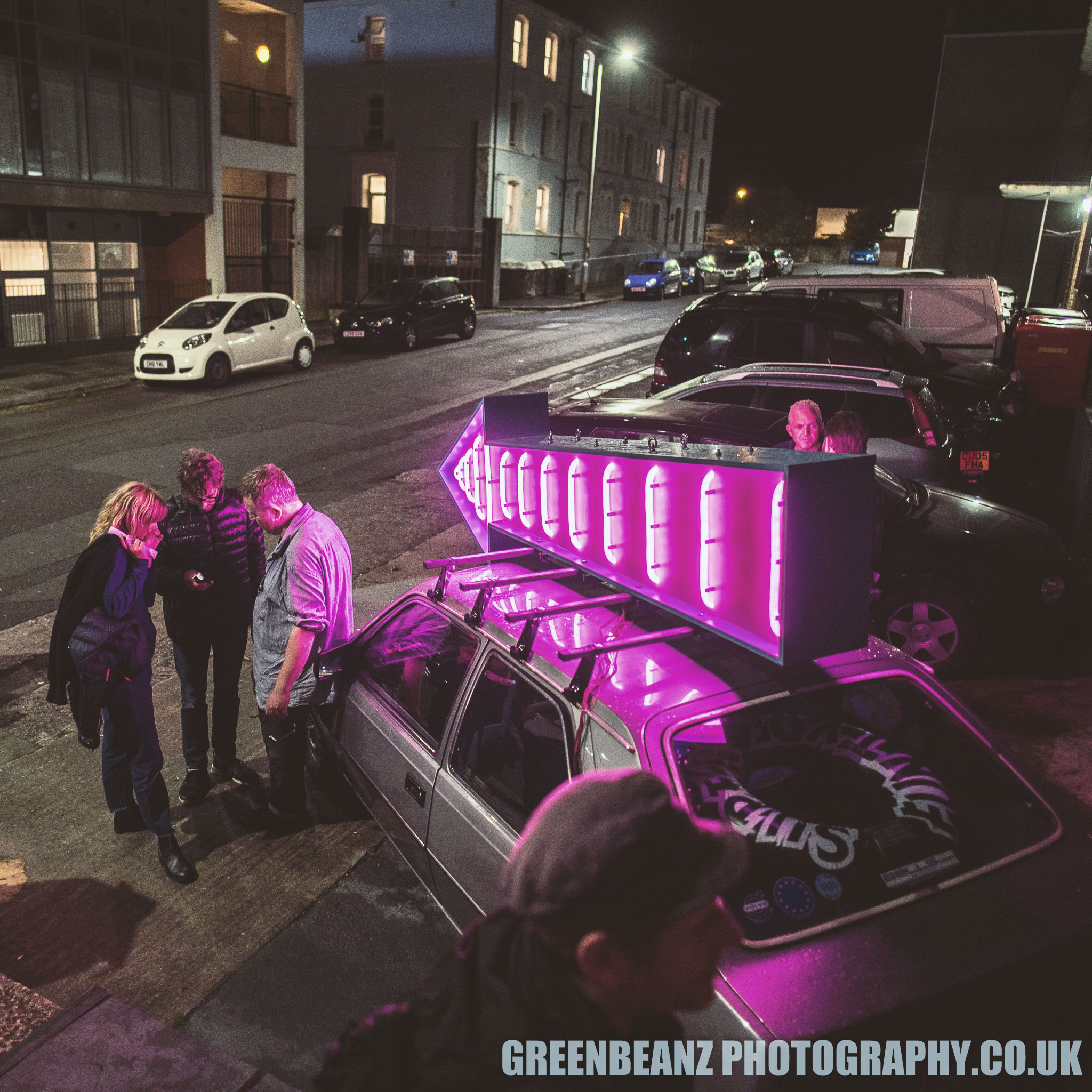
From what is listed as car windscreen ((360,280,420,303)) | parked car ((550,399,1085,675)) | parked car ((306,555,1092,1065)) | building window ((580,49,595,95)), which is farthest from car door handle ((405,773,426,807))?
building window ((580,49,595,95))

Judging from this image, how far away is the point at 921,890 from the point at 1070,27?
131ft

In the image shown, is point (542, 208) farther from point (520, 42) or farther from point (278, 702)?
point (278, 702)

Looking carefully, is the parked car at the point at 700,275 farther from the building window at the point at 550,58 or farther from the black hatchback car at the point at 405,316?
the black hatchback car at the point at 405,316

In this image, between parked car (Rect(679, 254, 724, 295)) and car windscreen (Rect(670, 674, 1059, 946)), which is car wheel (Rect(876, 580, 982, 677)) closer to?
car windscreen (Rect(670, 674, 1059, 946))

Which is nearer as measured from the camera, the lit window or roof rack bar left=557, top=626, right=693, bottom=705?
roof rack bar left=557, top=626, right=693, bottom=705

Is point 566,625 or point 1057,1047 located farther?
point 566,625

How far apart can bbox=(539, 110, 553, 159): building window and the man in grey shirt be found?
125ft

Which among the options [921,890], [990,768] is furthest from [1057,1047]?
[990,768]

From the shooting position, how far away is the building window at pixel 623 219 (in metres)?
47.7

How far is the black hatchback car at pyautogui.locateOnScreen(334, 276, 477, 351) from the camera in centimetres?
2212

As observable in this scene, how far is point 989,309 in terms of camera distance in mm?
14227

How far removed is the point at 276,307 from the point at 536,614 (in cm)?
1804

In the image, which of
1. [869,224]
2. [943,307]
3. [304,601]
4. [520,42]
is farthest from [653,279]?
[869,224]

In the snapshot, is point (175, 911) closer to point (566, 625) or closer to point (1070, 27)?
point (566, 625)
